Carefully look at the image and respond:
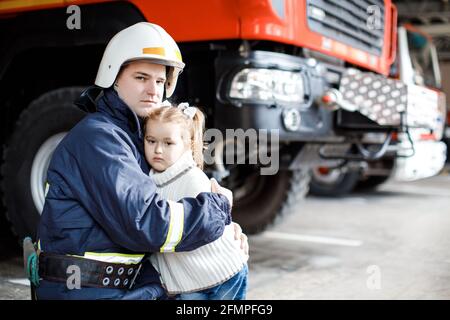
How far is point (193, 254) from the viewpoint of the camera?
2088 mm

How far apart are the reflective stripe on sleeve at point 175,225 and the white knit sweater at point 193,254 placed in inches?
6.8

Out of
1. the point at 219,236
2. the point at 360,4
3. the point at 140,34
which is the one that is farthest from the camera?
the point at 360,4

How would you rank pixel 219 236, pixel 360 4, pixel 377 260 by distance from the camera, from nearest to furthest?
1. pixel 219 236
2. pixel 360 4
3. pixel 377 260

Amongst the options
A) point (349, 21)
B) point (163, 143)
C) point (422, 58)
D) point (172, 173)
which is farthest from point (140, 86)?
point (422, 58)

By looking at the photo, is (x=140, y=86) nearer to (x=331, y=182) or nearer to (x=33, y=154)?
(x=33, y=154)

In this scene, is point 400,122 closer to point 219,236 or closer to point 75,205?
point 219,236

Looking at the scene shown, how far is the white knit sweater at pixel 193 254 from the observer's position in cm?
209

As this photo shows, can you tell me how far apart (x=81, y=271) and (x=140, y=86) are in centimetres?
70

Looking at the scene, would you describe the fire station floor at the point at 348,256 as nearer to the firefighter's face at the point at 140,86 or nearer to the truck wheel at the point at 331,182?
the truck wheel at the point at 331,182

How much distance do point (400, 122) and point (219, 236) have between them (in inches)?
85.8

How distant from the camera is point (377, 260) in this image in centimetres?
436

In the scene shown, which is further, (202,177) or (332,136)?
(332,136)
